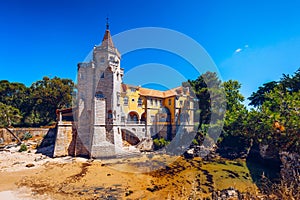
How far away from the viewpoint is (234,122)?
66.2ft

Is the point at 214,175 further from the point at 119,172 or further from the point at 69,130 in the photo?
the point at 69,130

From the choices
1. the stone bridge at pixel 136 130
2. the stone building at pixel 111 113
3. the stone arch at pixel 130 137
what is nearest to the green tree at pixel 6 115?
the stone building at pixel 111 113

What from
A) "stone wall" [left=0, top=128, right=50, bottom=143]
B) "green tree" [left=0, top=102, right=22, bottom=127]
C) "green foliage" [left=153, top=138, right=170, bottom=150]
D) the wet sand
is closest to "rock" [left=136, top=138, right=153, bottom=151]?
"green foliage" [left=153, top=138, right=170, bottom=150]

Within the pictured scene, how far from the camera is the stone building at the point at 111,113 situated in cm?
1928

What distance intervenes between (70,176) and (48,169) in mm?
3215

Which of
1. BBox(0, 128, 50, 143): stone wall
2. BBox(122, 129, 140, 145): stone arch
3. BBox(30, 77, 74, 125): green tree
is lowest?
BBox(122, 129, 140, 145): stone arch

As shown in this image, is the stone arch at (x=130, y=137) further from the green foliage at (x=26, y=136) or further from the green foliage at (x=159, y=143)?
A: the green foliage at (x=26, y=136)

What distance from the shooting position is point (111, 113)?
21.5 m

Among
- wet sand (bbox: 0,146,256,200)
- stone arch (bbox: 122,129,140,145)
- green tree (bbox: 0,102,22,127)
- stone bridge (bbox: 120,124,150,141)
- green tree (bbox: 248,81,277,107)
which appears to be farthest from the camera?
green tree (bbox: 248,81,277,107)

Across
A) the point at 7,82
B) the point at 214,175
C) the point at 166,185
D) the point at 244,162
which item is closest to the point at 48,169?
the point at 166,185

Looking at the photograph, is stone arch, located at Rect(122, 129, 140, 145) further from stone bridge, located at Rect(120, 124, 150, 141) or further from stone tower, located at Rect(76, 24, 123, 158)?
stone tower, located at Rect(76, 24, 123, 158)

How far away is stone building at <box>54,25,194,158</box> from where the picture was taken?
19.3 metres

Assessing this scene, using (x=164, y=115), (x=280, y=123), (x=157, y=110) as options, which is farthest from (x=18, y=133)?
(x=280, y=123)

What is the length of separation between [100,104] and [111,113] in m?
2.16
